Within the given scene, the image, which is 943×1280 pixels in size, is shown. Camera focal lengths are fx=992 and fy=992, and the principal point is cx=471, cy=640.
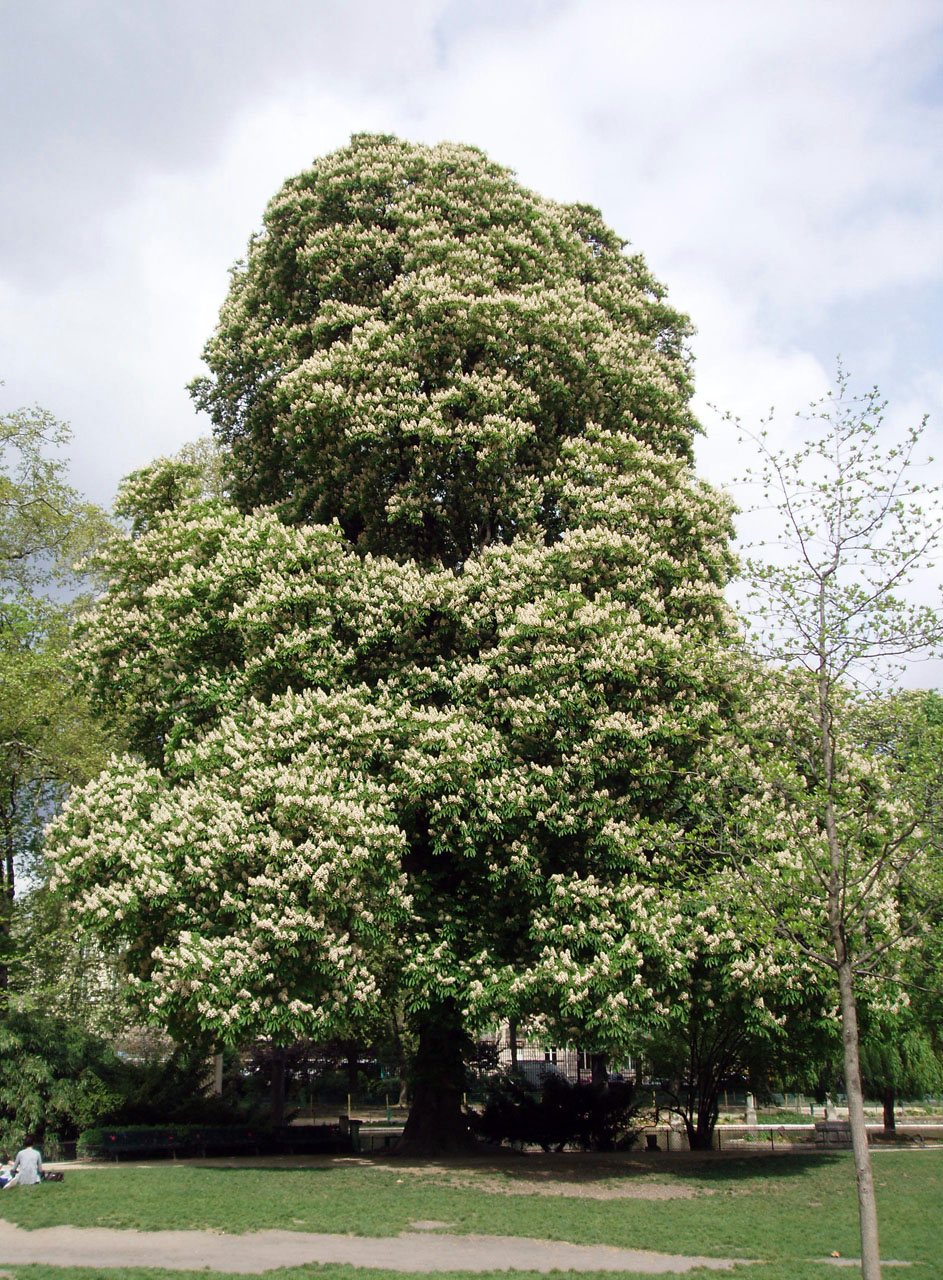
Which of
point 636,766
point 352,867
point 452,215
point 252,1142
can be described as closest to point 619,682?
point 636,766

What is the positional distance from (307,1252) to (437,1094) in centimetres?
1105

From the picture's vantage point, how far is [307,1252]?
451 inches

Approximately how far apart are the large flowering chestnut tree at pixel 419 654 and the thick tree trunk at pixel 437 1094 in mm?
79

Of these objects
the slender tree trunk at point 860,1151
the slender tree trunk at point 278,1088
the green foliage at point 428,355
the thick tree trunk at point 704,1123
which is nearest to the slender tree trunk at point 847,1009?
the slender tree trunk at point 860,1151

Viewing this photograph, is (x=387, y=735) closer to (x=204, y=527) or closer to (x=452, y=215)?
(x=204, y=527)

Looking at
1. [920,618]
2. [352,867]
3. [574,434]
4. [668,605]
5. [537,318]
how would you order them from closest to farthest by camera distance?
[920,618] → [352,867] → [668,605] → [537,318] → [574,434]

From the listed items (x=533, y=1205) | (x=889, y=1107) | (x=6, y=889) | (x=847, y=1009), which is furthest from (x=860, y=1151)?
(x=889, y=1107)

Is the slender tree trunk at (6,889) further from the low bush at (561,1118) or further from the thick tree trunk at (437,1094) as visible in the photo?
the low bush at (561,1118)

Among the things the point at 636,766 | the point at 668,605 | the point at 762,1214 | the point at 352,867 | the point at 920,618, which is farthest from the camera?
the point at 668,605

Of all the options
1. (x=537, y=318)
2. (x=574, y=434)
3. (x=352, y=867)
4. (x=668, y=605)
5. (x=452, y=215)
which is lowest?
(x=352, y=867)

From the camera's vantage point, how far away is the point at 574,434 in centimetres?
2284

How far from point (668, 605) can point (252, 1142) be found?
1718 centimetres

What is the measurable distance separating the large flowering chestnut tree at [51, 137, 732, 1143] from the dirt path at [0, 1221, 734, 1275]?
3.56 m

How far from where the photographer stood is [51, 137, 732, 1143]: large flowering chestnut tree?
16047mm
